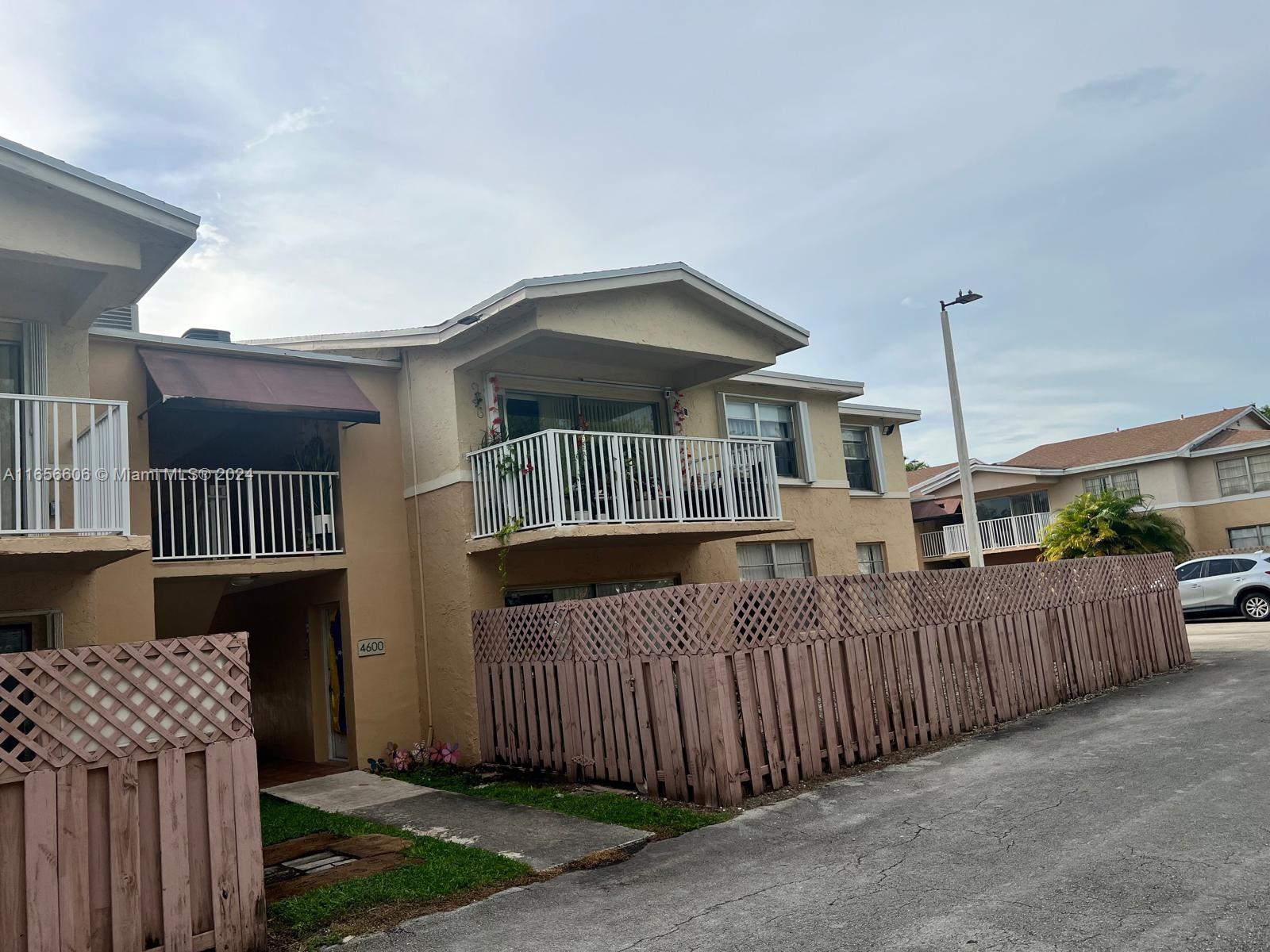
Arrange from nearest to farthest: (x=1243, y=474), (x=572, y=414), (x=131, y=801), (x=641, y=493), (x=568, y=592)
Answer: (x=131, y=801), (x=641, y=493), (x=568, y=592), (x=572, y=414), (x=1243, y=474)

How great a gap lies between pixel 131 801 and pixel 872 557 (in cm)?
1567

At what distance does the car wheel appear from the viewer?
22031 mm

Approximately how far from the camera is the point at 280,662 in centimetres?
1537

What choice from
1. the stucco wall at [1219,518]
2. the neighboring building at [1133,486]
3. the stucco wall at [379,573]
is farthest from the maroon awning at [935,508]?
the stucco wall at [379,573]

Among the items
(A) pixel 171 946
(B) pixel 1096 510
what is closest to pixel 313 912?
(A) pixel 171 946

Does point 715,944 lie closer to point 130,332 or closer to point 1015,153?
point 130,332

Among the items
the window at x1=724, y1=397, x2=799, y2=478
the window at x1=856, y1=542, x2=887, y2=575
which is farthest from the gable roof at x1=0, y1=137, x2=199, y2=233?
the window at x1=856, y1=542, x2=887, y2=575

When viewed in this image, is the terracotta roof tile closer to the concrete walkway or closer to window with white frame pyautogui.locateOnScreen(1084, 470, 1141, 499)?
window with white frame pyautogui.locateOnScreen(1084, 470, 1141, 499)

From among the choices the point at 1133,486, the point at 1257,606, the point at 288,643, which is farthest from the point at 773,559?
the point at 1133,486

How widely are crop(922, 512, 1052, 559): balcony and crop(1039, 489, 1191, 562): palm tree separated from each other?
6051 millimetres

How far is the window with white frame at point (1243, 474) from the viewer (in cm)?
3195

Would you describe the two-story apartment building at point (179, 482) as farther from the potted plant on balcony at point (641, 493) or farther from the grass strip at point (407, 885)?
the grass strip at point (407, 885)

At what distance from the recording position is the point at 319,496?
13.2 meters

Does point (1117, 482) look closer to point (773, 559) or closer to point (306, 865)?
point (773, 559)
